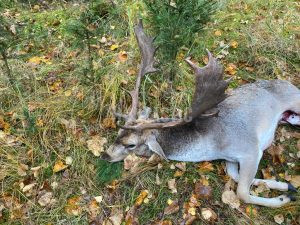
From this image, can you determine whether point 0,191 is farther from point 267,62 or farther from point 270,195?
point 267,62

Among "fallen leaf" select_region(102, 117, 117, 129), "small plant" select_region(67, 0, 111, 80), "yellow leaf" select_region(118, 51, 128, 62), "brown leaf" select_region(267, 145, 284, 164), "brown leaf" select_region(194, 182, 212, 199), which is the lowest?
"brown leaf" select_region(194, 182, 212, 199)

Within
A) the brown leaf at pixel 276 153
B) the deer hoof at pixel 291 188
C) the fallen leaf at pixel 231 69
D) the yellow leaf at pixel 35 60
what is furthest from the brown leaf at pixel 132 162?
the yellow leaf at pixel 35 60

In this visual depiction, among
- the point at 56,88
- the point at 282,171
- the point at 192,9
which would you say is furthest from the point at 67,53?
the point at 282,171

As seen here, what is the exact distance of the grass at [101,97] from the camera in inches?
195

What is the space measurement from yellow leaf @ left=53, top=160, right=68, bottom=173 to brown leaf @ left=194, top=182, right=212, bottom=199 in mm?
1711

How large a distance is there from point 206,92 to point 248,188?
1.32 metres

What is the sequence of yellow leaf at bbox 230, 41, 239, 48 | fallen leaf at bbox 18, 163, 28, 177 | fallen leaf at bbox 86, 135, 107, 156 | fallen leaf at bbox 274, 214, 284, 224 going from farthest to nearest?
yellow leaf at bbox 230, 41, 239, 48 → fallen leaf at bbox 86, 135, 107, 156 → fallen leaf at bbox 18, 163, 28, 177 → fallen leaf at bbox 274, 214, 284, 224

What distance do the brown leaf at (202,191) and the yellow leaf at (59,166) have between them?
171cm

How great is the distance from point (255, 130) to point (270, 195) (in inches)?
32.3

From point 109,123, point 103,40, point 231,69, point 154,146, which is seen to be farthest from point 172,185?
point 103,40

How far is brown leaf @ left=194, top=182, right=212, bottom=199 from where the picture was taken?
492 cm

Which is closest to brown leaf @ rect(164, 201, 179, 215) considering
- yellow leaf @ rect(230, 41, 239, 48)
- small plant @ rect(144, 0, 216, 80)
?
small plant @ rect(144, 0, 216, 80)

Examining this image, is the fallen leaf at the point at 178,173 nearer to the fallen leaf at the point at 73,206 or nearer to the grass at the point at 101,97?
the grass at the point at 101,97

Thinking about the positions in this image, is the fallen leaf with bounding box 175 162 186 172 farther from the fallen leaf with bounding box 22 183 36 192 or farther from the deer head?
the fallen leaf with bounding box 22 183 36 192
